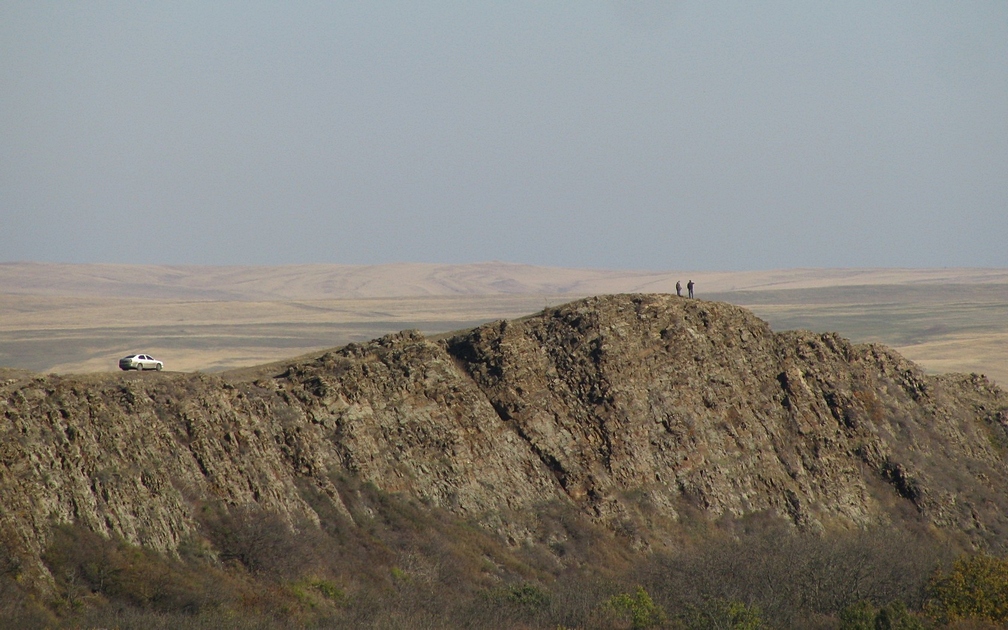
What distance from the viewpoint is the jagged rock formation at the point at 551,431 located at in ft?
133

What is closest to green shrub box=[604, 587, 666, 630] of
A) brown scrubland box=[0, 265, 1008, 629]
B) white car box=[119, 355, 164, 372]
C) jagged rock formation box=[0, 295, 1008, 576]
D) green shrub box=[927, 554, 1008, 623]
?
brown scrubland box=[0, 265, 1008, 629]

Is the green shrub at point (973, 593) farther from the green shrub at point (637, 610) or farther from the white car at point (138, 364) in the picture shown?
the white car at point (138, 364)

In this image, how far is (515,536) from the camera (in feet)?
165

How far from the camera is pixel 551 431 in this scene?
55.3m

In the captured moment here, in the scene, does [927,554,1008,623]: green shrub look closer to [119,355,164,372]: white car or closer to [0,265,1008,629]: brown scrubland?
[0,265,1008,629]: brown scrubland

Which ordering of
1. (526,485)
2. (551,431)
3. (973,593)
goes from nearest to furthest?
(973,593)
(526,485)
(551,431)

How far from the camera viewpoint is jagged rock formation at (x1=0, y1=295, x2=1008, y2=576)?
40469 mm

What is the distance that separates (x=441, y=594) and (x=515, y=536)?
7222 mm

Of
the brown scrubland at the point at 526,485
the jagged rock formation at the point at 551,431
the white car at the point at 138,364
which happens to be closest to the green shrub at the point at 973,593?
the brown scrubland at the point at 526,485

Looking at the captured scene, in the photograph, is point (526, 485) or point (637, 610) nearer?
point (637, 610)

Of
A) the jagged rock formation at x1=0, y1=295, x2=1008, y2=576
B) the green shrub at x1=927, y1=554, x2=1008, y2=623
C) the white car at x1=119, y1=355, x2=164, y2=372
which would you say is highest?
the white car at x1=119, y1=355, x2=164, y2=372

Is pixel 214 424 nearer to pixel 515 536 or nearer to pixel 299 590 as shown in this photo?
pixel 299 590

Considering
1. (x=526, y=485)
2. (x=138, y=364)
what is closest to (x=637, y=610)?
(x=526, y=485)

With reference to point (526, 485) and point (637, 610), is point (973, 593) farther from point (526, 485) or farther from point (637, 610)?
point (526, 485)
